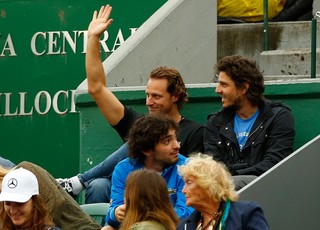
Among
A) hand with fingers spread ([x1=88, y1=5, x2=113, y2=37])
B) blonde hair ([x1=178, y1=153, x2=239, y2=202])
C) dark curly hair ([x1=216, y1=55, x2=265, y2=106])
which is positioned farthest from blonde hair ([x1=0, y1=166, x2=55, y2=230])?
hand with fingers spread ([x1=88, y1=5, x2=113, y2=37])

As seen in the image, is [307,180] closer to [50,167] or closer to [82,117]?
[82,117]

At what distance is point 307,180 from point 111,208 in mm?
1355

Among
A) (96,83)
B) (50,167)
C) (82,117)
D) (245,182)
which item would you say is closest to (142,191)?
(245,182)

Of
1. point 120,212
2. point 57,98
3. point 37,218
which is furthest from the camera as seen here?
point 57,98

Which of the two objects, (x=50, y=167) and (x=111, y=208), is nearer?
(x=111, y=208)

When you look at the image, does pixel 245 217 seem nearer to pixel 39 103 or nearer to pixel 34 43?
pixel 39 103

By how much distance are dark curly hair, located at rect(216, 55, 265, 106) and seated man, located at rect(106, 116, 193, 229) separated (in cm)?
98

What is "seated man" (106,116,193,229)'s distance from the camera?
30.9 feet

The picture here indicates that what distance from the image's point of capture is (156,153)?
31.0 feet

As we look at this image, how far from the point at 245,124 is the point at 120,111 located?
37.7 inches

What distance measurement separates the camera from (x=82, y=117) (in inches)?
460

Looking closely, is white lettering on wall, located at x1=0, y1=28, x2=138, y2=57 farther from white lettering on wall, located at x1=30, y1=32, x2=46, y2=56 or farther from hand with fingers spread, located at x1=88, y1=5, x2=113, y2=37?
hand with fingers spread, located at x1=88, y1=5, x2=113, y2=37

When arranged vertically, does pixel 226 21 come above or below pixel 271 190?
above

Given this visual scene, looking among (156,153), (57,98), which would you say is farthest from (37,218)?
(57,98)
